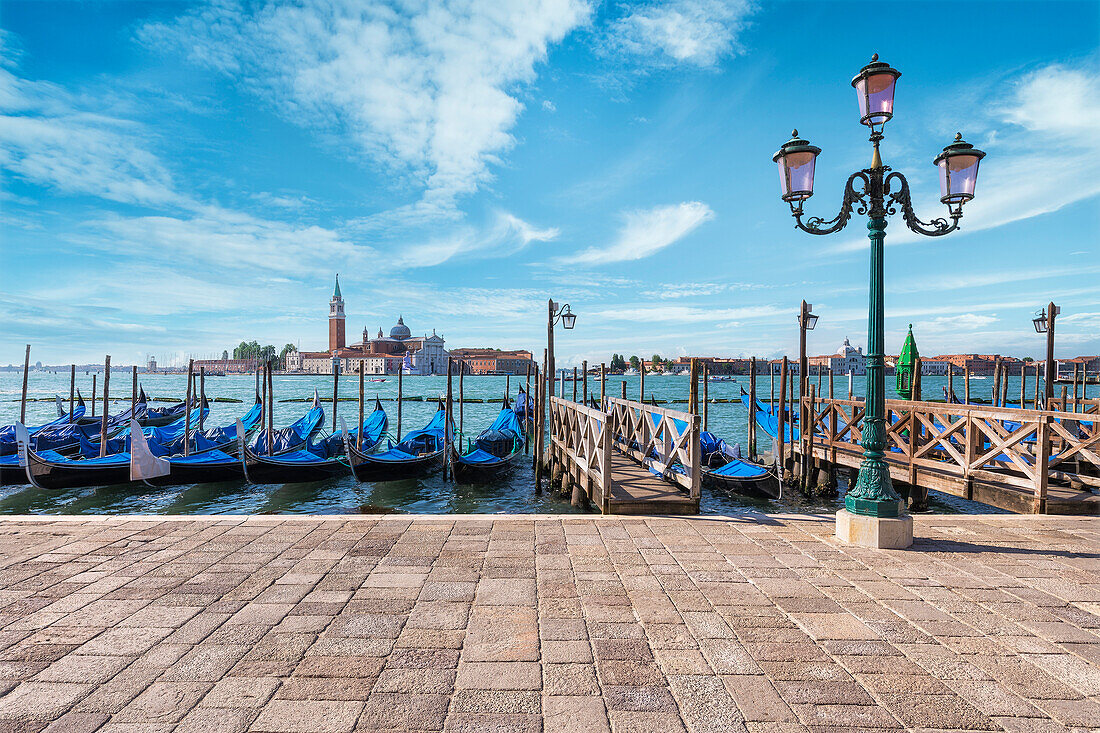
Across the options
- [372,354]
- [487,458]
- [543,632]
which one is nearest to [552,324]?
[487,458]

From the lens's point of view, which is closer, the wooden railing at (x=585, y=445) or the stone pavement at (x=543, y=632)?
the stone pavement at (x=543, y=632)

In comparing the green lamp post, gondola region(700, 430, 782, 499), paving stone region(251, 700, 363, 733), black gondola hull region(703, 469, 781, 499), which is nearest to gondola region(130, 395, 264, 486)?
gondola region(700, 430, 782, 499)

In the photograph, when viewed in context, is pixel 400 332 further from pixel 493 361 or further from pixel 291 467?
pixel 291 467

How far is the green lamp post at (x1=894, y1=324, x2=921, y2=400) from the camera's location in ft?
47.6

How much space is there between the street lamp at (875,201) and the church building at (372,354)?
114 m

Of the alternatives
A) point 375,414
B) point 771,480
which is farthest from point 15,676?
point 375,414

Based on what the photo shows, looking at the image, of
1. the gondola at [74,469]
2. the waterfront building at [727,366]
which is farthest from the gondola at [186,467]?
the waterfront building at [727,366]

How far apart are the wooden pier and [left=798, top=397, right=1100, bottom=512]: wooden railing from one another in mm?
3604

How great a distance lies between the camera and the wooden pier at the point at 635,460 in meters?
6.03

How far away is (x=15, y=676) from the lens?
8.38 ft

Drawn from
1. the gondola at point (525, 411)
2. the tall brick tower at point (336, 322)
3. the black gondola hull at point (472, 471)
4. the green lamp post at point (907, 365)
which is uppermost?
the tall brick tower at point (336, 322)

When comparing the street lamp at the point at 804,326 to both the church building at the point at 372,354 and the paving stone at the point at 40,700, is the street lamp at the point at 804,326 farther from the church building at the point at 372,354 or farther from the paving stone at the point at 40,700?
the church building at the point at 372,354

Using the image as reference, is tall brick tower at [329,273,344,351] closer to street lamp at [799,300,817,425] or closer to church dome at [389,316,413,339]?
church dome at [389,316,413,339]

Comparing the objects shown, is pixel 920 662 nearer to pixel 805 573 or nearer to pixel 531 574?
pixel 805 573
